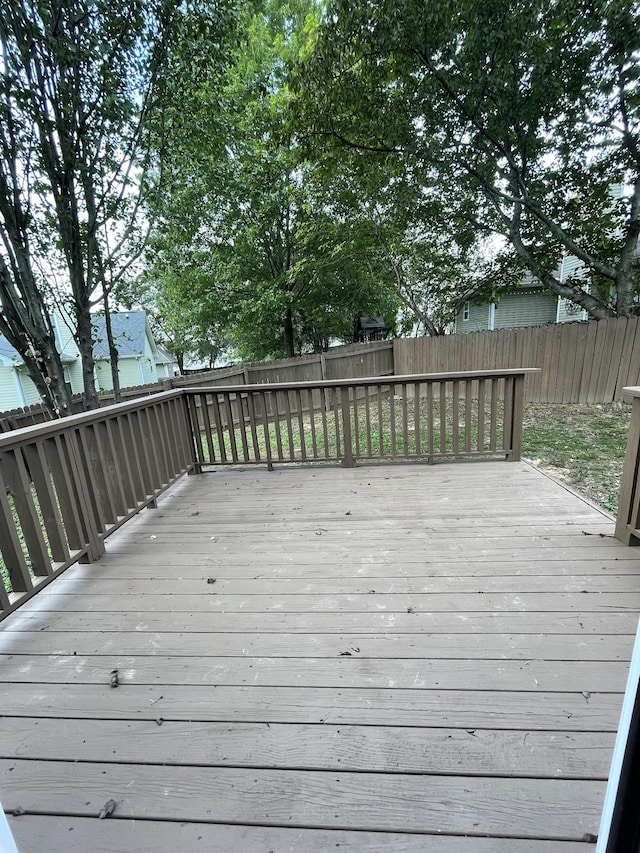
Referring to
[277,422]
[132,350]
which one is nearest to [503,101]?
[277,422]

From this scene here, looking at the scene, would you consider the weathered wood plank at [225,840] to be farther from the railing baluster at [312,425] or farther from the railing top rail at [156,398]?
the railing baluster at [312,425]

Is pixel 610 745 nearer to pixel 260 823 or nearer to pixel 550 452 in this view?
pixel 260 823

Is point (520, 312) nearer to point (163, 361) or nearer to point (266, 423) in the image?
point (266, 423)

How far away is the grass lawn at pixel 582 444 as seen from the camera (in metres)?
3.45

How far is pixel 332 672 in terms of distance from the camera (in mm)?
1441

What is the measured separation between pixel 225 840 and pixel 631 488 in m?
2.48

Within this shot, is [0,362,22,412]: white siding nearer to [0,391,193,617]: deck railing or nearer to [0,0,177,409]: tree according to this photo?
[0,0,177,409]: tree

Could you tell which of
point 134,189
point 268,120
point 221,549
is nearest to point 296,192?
point 268,120

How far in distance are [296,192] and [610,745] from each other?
9525 millimetres

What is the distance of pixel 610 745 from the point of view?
1.12 m

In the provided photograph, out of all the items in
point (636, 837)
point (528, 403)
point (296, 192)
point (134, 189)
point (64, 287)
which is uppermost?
point (296, 192)

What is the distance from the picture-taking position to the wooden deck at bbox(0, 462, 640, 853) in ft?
3.25

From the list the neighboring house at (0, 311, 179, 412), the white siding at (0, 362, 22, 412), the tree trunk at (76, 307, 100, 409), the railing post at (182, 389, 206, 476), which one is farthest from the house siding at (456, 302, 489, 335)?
the white siding at (0, 362, 22, 412)

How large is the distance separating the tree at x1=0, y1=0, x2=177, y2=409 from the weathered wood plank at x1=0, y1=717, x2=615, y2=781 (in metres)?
3.24
